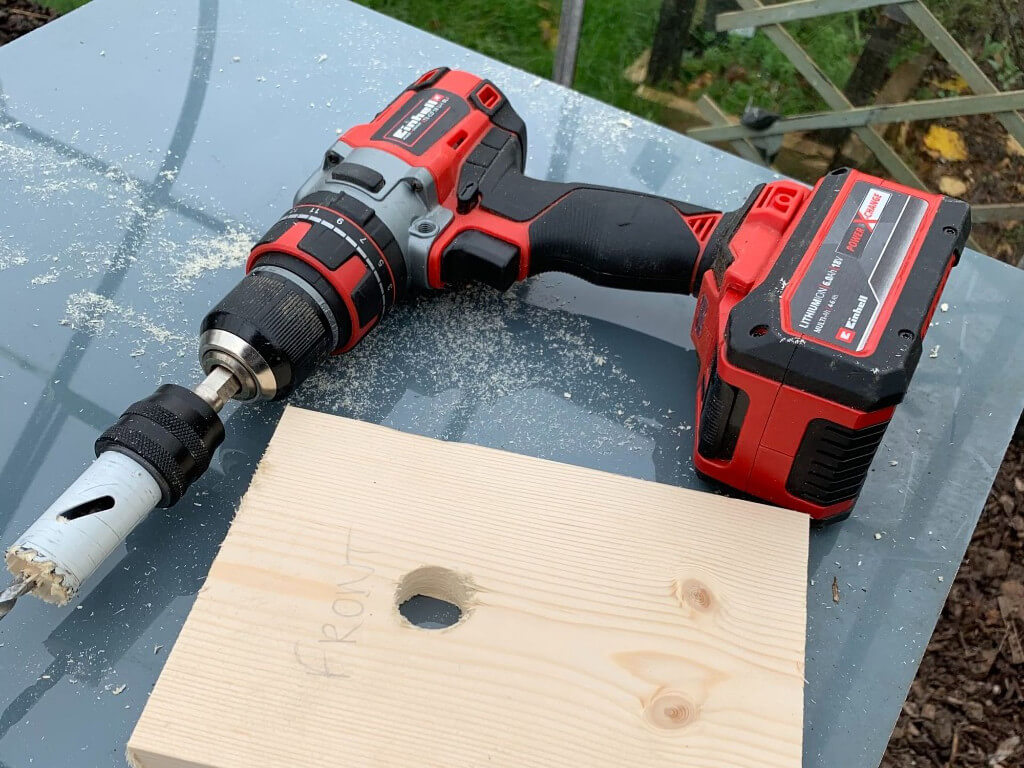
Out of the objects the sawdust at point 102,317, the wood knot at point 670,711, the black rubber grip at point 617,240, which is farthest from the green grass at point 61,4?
the wood knot at point 670,711

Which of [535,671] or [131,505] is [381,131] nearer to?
[131,505]

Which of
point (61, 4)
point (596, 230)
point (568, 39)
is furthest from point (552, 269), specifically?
point (61, 4)

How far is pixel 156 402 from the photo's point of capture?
1.05 meters

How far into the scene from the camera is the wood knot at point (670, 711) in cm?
86

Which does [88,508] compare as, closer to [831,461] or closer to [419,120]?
[419,120]

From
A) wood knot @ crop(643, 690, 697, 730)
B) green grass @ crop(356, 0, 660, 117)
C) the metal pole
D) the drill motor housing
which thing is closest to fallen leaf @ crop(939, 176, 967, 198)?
green grass @ crop(356, 0, 660, 117)

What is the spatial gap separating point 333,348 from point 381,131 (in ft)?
1.09

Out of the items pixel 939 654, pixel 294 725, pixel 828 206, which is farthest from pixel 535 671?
pixel 939 654

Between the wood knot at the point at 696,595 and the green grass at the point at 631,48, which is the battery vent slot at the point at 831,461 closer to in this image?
the wood knot at the point at 696,595

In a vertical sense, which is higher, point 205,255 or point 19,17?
point 205,255

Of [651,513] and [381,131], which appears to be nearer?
[651,513]

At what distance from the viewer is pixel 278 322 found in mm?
1099

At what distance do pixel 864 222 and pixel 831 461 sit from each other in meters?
0.30

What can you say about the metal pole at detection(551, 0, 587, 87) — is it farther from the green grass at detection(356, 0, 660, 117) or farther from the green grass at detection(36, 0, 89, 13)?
the green grass at detection(36, 0, 89, 13)
